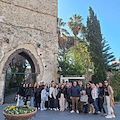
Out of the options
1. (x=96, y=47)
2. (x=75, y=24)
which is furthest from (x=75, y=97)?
(x=75, y=24)

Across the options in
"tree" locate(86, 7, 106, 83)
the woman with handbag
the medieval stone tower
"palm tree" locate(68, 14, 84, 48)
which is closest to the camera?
the woman with handbag

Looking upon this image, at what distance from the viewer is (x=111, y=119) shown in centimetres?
482

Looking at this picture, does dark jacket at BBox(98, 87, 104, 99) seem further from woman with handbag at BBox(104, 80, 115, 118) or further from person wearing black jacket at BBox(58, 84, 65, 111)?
person wearing black jacket at BBox(58, 84, 65, 111)

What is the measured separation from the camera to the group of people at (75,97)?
17.7 feet

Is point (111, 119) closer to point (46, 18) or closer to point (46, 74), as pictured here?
point (46, 74)

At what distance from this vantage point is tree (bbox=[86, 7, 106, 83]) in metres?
12.4

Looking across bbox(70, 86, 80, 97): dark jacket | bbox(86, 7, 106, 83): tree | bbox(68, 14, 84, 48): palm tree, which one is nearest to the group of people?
bbox(70, 86, 80, 97): dark jacket

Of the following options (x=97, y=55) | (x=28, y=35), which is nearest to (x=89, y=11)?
(x=97, y=55)

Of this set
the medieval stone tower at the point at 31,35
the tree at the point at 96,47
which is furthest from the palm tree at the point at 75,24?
the medieval stone tower at the point at 31,35

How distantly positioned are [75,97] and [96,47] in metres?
9.72

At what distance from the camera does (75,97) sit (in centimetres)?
580

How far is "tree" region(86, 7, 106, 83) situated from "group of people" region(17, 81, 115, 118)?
6420mm

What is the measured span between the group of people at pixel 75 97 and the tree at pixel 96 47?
21.1 ft

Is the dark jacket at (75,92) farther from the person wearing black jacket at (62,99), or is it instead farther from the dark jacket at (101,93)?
the dark jacket at (101,93)
